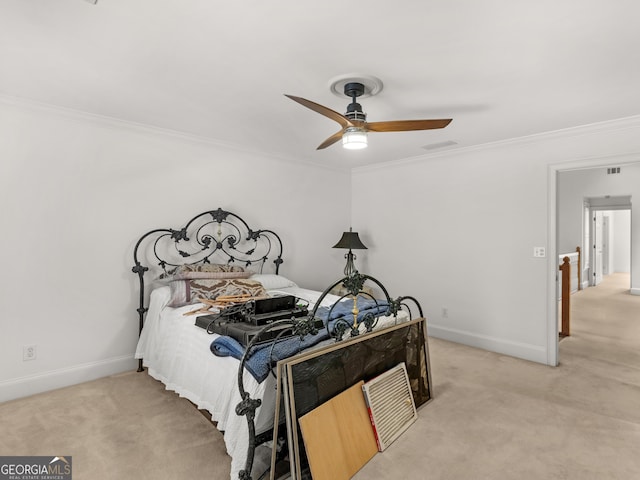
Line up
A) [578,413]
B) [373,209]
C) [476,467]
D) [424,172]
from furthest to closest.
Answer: [373,209], [424,172], [578,413], [476,467]

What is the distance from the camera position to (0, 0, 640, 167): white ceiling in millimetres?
1712

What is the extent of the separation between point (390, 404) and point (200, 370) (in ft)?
4.35

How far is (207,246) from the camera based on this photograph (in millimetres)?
3971

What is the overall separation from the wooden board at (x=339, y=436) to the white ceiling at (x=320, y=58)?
2.06 metres

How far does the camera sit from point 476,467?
2.11 m

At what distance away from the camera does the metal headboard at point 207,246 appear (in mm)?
3557

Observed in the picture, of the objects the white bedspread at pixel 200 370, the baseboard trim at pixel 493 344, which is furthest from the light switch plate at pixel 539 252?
the white bedspread at pixel 200 370

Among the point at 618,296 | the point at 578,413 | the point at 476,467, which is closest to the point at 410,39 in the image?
the point at 476,467

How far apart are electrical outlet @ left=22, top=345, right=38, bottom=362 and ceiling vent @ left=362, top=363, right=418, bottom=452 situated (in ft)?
9.24

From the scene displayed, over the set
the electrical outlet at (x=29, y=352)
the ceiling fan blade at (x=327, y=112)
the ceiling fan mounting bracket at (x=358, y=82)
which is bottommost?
the electrical outlet at (x=29, y=352)

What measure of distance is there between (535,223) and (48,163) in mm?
4803

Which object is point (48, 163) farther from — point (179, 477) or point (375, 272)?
point (375, 272)

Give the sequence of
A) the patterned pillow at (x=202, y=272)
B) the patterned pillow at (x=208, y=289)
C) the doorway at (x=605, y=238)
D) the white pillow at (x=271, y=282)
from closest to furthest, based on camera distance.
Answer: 1. the patterned pillow at (x=208, y=289)
2. the patterned pillow at (x=202, y=272)
3. the white pillow at (x=271, y=282)
4. the doorway at (x=605, y=238)

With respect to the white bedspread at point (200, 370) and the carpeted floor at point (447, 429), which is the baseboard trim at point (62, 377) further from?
the white bedspread at point (200, 370)
